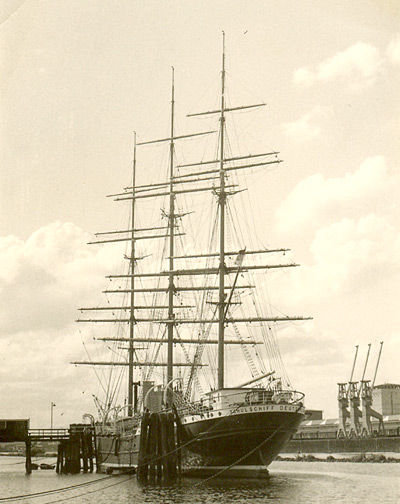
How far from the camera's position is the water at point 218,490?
33125 millimetres

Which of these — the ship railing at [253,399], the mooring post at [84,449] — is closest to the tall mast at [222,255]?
the ship railing at [253,399]

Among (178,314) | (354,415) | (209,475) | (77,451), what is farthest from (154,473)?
(354,415)

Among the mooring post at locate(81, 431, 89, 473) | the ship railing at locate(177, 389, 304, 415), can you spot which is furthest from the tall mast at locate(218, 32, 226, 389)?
the mooring post at locate(81, 431, 89, 473)

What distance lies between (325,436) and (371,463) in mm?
30030

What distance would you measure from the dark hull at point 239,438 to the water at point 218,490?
1.52 metres

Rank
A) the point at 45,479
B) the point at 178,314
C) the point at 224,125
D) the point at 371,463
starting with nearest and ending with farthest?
the point at 45,479
the point at 224,125
the point at 178,314
the point at 371,463

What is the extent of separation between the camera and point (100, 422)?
66.3 metres

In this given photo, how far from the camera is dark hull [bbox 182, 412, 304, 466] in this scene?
41906 mm

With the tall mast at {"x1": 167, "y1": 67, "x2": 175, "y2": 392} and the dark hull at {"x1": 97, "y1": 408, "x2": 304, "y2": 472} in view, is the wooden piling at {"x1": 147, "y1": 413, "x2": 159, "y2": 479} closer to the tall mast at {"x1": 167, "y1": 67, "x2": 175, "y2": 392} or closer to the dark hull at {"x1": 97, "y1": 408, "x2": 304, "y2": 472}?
the dark hull at {"x1": 97, "y1": 408, "x2": 304, "y2": 472}

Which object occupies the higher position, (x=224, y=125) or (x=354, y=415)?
(x=224, y=125)

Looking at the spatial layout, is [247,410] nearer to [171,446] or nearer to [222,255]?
[171,446]

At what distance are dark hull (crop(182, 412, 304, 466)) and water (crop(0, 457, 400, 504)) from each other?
152 centimetres

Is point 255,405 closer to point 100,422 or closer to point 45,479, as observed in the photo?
point 45,479

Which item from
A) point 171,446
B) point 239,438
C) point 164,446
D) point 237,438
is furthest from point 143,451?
point 239,438
